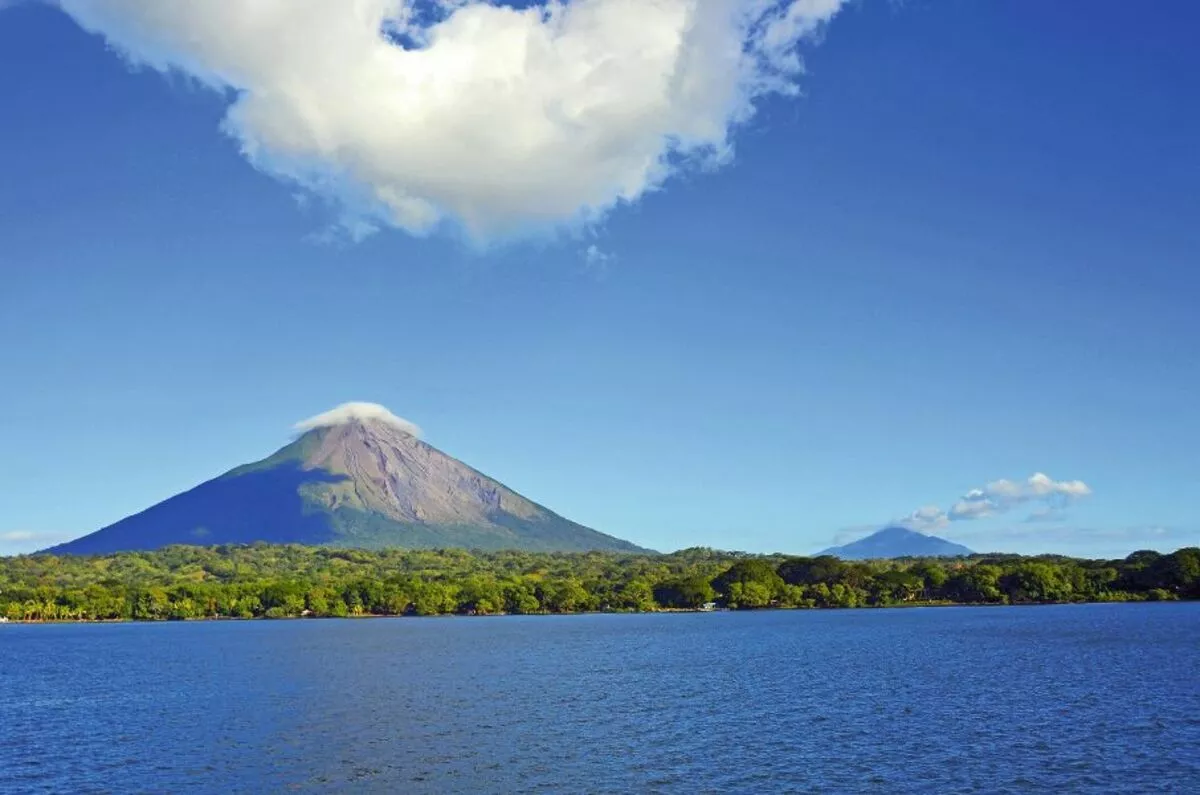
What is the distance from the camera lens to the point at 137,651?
4985 inches

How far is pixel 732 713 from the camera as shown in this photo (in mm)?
60250

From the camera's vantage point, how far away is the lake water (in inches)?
1694

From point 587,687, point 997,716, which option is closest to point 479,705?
point 587,687

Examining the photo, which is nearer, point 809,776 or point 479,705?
point 809,776

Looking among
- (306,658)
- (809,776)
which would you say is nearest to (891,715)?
(809,776)

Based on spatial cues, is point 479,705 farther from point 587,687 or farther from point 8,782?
point 8,782

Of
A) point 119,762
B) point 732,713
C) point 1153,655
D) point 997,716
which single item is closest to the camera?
point 119,762

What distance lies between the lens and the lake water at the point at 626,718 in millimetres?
43031

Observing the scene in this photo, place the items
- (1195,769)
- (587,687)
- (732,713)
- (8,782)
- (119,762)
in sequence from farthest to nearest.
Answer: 1. (587,687)
2. (732,713)
3. (119,762)
4. (8,782)
5. (1195,769)

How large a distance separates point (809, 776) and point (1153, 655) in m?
62.1

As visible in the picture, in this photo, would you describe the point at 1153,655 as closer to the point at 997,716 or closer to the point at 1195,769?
the point at 997,716

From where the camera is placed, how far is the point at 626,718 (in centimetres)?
5884

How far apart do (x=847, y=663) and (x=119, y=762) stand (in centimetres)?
6137

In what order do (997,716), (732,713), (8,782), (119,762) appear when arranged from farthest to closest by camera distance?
(732,713)
(997,716)
(119,762)
(8,782)
